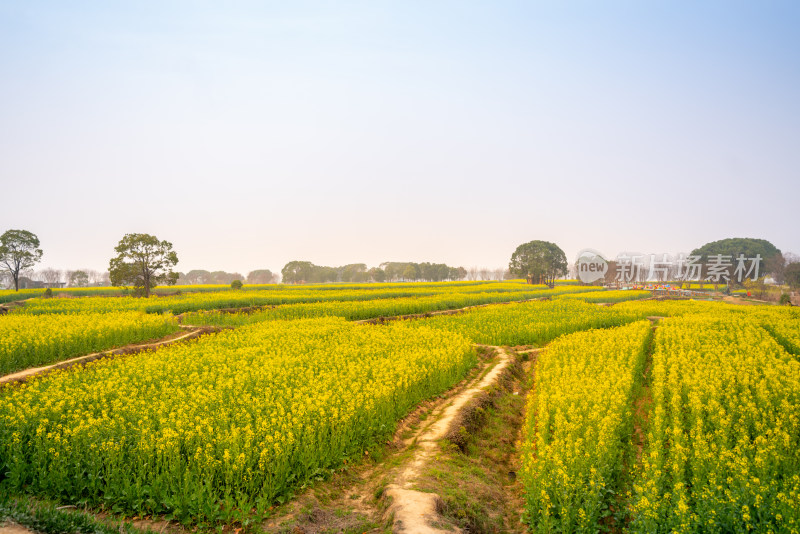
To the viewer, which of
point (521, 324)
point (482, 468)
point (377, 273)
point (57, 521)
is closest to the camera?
point (57, 521)

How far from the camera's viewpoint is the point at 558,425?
9.02m

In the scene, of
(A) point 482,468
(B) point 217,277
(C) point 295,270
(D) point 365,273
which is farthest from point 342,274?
(A) point 482,468

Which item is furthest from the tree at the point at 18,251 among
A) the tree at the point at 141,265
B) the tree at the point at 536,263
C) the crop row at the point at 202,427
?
the tree at the point at 536,263

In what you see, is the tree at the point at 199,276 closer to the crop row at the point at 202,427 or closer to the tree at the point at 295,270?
the tree at the point at 295,270

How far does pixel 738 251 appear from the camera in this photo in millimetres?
111188

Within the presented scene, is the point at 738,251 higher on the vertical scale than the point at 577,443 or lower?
higher

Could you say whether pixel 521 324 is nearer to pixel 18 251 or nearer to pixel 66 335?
pixel 66 335

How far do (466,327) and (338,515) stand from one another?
17223 millimetres

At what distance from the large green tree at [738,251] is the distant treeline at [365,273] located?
7585cm

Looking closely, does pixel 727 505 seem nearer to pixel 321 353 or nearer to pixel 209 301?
pixel 321 353

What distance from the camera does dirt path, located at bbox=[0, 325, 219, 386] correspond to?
1538 centimetres

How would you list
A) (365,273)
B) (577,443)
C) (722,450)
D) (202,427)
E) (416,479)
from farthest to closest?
(365,273), (202,427), (416,479), (577,443), (722,450)

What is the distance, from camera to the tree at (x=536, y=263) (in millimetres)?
110375

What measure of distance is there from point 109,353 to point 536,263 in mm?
103497
